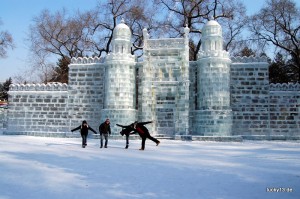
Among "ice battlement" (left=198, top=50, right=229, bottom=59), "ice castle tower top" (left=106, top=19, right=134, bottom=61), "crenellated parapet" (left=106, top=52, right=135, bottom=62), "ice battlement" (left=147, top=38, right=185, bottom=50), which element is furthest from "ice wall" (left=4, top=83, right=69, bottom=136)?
"ice battlement" (left=198, top=50, right=229, bottom=59)

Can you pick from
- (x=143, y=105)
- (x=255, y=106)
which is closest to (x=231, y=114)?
(x=255, y=106)

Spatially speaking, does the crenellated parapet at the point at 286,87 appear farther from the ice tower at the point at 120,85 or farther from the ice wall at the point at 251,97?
the ice tower at the point at 120,85

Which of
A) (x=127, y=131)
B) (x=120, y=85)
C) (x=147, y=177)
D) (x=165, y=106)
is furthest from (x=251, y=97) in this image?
(x=147, y=177)

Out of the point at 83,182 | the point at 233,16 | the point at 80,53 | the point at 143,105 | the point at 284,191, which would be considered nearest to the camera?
the point at 284,191

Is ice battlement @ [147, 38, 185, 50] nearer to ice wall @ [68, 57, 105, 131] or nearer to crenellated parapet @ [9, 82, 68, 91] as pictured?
ice wall @ [68, 57, 105, 131]

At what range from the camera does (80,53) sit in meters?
32.8

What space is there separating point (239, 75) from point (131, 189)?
575 inches

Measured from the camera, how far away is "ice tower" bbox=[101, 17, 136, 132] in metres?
18.7

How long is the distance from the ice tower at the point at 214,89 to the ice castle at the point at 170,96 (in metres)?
0.06

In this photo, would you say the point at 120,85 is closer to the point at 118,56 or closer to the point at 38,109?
the point at 118,56

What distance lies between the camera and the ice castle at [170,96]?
1825 centimetres

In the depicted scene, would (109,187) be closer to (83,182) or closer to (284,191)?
(83,182)

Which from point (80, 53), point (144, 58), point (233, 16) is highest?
point (233, 16)

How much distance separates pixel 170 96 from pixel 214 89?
2900 millimetres
